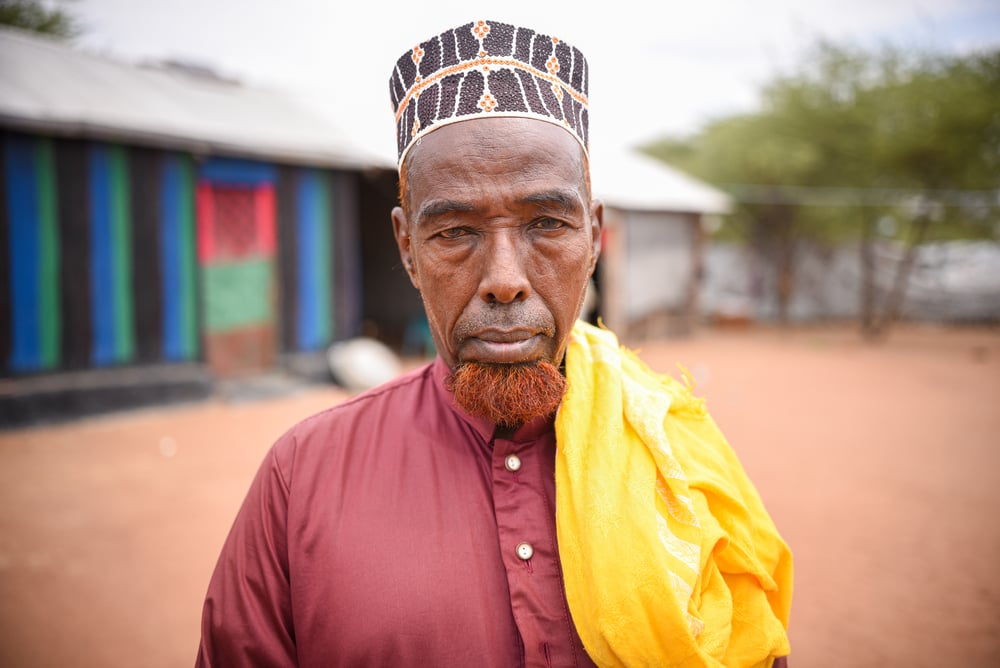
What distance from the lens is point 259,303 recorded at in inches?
374

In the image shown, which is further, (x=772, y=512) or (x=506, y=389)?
(x=772, y=512)

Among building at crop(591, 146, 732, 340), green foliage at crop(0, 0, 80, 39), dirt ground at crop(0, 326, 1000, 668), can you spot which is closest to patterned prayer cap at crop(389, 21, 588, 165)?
dirt ground at crop(0, 326, 1000, 668)

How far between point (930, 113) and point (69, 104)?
1574 cm

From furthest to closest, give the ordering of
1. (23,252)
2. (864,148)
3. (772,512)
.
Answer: (864,148) < (23,252) < (772,512)

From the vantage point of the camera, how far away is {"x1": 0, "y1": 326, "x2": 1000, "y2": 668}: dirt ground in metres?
3.37

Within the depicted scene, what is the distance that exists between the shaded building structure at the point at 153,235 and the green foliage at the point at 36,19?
23.5 feet

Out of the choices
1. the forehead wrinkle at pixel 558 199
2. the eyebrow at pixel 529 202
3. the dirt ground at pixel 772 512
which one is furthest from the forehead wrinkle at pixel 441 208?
the dirt ground at pixel 772 512

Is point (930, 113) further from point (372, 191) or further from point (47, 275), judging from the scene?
point (47, 275)

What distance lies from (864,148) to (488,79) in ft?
56.6

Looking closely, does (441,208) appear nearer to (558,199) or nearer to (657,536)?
(558,199)

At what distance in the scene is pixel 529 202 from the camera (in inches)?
52.7

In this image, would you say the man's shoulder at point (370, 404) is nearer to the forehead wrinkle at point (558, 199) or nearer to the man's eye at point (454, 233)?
the man's eye at point (454, 233)

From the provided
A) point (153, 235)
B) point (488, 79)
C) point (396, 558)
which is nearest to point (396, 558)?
point (396, 558)

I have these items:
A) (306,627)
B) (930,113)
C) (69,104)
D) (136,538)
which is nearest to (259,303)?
(69,104)
